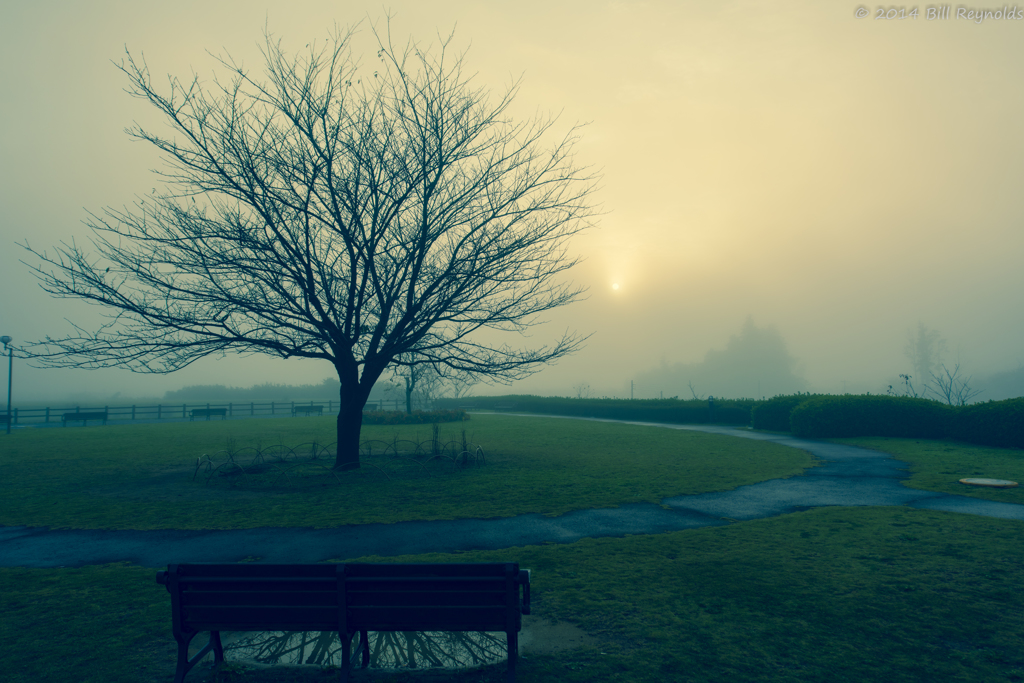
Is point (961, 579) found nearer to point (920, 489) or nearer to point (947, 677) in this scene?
point (947, 677)

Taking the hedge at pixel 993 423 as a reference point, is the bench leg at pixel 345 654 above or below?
below

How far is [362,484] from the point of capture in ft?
38.1

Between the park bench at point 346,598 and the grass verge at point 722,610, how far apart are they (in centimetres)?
49

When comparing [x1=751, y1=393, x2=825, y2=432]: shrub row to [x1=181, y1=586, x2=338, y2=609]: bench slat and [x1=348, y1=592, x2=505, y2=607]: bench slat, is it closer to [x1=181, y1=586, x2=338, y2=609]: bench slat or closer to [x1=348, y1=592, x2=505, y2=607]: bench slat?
[x1=348, y1=592, x2=505, y2=607]: bench slat

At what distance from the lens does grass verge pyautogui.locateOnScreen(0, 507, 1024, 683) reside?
369cm

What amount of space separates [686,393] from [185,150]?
562ft

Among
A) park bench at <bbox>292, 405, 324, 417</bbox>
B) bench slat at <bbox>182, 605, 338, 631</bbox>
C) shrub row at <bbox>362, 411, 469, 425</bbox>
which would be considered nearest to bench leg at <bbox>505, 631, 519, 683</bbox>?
bench slat at <bbox>182, 605, 338, 631</bbox>

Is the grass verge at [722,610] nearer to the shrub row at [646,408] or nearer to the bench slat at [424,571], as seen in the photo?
the bench slat at [424,571]

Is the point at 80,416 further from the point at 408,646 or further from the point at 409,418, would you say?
the point at 408,646

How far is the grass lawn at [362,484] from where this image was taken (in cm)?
888

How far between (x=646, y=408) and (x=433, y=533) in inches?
1115

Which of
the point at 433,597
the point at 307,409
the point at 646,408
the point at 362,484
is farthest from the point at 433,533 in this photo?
the point at 307,409

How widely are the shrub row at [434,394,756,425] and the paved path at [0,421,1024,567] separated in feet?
64.3

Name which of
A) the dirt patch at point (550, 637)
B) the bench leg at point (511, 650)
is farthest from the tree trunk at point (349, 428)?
the bench leg at point (511, 650)
